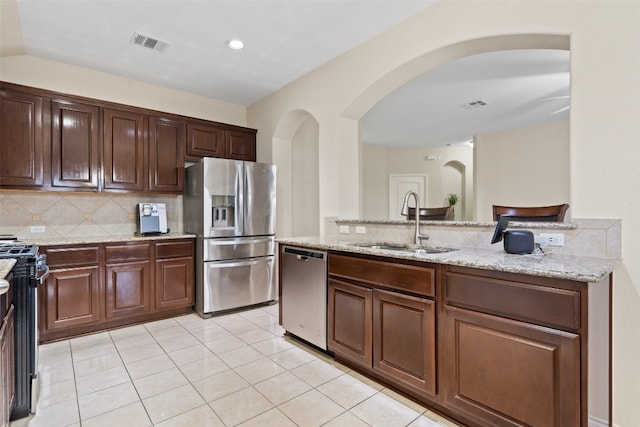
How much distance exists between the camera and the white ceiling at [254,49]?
2.50m

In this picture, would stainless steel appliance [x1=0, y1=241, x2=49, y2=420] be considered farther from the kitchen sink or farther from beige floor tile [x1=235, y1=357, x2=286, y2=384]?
the kitchen sink

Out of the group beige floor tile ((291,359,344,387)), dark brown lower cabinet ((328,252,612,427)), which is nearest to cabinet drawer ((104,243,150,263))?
beige floor tile ((291,359,344,387))

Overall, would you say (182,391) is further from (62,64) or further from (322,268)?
(62,64)

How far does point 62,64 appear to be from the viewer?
11.1 feet

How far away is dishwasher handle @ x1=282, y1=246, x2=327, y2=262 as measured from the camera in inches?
103

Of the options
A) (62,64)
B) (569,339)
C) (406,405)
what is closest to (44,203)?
(62,64)

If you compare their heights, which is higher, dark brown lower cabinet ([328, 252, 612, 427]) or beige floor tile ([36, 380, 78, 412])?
dark brown lower cabinet ([328, 252, 612, 427])

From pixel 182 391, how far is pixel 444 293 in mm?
1781

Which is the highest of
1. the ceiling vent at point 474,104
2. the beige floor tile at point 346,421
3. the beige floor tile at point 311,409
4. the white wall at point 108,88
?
the ceiling vent at point 474,104

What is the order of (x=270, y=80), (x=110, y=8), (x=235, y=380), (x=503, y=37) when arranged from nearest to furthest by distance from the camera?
(x=503, y=37) < (x=235, y=380) < (x=110, y=8) < (x=270, y=80)

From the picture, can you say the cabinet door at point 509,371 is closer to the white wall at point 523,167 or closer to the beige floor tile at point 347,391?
the beige floor tile at point 347,391

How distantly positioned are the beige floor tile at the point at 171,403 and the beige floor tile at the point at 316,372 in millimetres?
688

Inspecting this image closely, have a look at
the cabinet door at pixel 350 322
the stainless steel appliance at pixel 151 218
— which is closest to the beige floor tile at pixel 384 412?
the cabinet door at pixel 350 322

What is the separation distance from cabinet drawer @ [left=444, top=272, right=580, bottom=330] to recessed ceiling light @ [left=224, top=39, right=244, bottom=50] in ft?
8.71
